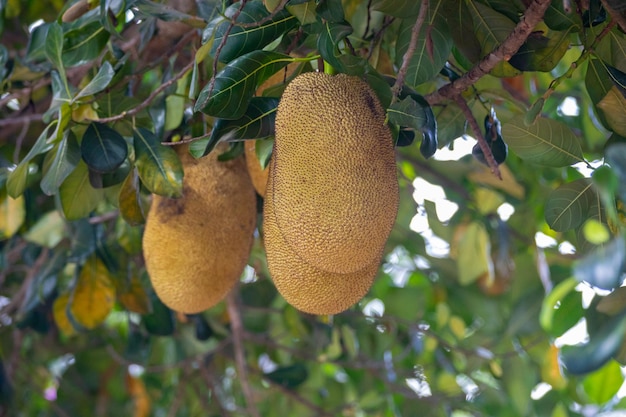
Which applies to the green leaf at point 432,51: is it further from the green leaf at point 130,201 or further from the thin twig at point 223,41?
the green leaf at point 130,201

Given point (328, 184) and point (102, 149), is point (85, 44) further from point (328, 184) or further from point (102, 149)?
point (328, 184)

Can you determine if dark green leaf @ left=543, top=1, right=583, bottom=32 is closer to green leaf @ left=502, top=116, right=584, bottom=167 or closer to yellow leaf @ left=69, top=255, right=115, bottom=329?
green leaf @ left=502, top=116, right=584, bottom=167

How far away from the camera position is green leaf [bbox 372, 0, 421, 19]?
1095 millimetres

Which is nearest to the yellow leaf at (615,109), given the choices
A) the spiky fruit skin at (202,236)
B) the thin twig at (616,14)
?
the thin twig at (616,14)

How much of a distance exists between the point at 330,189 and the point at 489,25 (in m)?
0.34

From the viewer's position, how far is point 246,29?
106 cm

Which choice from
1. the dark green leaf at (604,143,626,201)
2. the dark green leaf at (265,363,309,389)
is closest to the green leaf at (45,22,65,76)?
the dark green leaf at (604,143,626,201)

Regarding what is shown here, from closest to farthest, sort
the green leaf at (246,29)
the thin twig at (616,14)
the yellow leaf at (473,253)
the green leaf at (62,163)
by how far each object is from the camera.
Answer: the thin twig at (616,14) < the green leaf at (246,29) < the green leaf at (62,163) < the yellow leaf at (473,253)

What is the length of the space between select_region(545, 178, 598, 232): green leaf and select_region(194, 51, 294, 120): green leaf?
0.42 metres

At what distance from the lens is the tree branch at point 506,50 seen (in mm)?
952

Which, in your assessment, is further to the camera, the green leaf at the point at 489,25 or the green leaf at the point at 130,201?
the green leaf at the point at 130,201

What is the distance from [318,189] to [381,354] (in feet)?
4.47

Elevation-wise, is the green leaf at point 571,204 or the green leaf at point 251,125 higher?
the green leaf at point 251,125

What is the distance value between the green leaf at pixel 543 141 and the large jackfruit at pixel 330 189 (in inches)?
7.0
